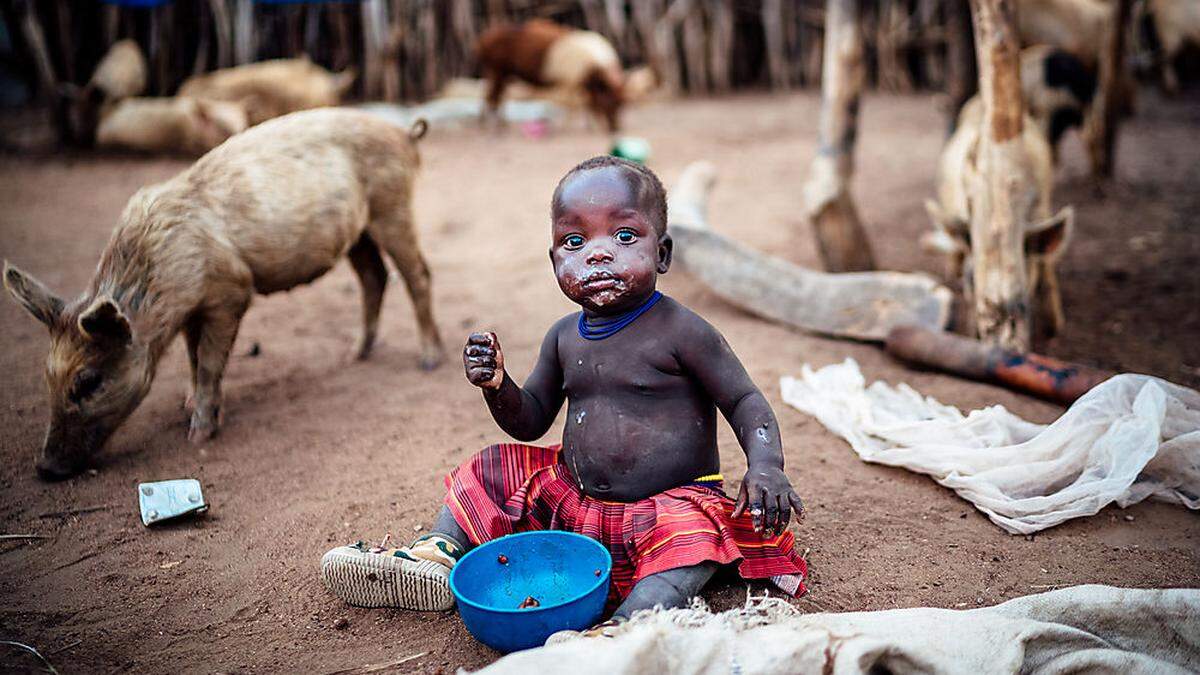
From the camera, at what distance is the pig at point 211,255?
3.39m

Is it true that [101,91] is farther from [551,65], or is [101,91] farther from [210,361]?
[210,361]

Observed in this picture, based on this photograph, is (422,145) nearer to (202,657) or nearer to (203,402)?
(203,402)

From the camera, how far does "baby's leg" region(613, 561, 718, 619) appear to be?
224 cm

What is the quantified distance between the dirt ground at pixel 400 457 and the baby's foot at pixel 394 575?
0.18 ft

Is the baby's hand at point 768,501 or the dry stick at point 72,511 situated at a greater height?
the baby's hand at point 768,501

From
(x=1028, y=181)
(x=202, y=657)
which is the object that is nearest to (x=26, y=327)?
(x=202, y=657)

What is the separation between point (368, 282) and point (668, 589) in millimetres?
2908

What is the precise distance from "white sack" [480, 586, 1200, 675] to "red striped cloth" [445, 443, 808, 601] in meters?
0.21

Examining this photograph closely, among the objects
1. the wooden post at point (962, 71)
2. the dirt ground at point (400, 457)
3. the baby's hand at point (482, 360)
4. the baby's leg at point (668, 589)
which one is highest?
the wooden post at point (962, 71)

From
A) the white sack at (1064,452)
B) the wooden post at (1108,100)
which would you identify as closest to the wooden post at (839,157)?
the white sack at (1064,452)

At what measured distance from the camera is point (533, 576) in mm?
2445

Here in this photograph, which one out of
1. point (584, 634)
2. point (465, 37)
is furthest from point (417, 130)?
point (465, 37)

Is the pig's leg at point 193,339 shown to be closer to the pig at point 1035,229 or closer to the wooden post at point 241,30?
the pig at point 1035,229

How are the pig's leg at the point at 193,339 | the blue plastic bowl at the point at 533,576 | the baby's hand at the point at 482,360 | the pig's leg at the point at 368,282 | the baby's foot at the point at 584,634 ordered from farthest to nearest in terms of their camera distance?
the pig's leg at the point at 368,282, the pig's leg at the point at 193,339, the baby's hand at the point at 482,360, the blue plastic bowl at the point at 533,576, the baby's foot at the point at 584,634
